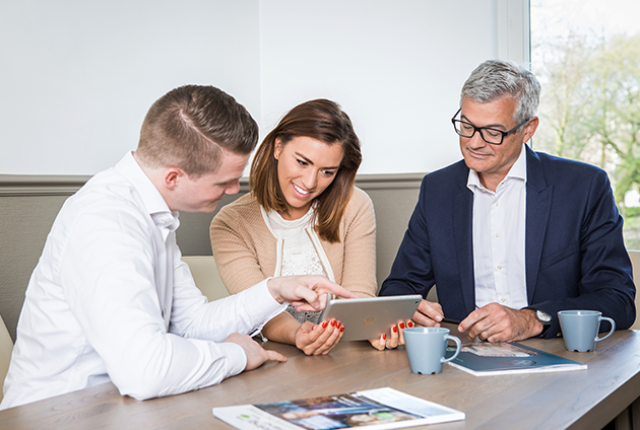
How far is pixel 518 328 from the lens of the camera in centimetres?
126

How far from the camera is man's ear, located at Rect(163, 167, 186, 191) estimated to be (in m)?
1.08

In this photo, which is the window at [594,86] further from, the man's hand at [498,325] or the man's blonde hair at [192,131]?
the man's blonde hair at [192,131]

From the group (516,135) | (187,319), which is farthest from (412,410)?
(516,135)

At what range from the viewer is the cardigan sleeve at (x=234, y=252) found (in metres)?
1.62

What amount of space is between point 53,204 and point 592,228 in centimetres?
175

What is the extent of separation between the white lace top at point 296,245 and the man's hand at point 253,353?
2.12ft

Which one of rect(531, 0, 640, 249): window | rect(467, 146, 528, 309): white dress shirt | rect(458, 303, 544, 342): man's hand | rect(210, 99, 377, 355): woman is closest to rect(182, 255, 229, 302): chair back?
rect(210, 99, 377, 355): woman

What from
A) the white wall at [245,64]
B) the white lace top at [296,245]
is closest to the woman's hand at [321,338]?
the white lace top at [296,245]

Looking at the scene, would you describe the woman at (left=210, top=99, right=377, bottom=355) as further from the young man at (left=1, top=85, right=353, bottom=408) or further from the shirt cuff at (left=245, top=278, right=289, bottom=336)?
the young man at (left=1, top=85, right=353, bottom=408)

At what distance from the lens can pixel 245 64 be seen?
2930 millimetres

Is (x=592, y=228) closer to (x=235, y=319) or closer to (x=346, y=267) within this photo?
(x=346, y=267)

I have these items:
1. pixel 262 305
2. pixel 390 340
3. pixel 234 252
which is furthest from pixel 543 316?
pixel 234 252

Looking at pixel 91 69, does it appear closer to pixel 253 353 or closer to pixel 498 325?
pixel 253 353

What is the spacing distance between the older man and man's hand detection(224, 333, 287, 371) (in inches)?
23.3
